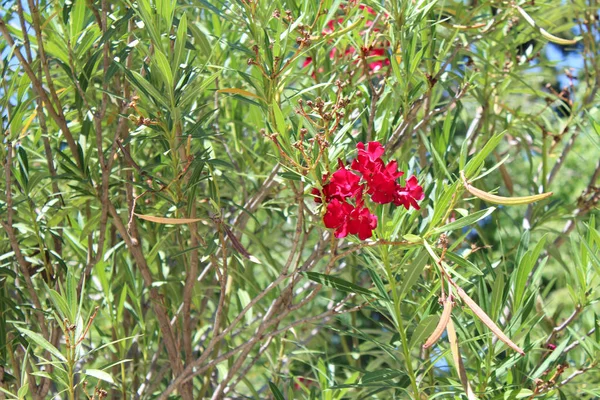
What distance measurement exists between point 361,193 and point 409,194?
0.06 m

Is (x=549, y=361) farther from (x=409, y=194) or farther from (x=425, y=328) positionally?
(x=409, y=194)

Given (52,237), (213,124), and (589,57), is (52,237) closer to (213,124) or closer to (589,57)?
(213,124)

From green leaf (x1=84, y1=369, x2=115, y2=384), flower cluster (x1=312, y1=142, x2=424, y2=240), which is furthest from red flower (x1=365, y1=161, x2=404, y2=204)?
green leaf (x1=84, y1=369, x2=115, y2=384)

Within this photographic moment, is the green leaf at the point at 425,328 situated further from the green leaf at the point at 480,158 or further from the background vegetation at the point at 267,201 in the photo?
the green leaf at the point at 480,158

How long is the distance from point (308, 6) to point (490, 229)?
5625 mm

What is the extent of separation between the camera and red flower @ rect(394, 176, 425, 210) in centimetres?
106

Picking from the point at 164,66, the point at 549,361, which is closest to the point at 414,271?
the point at 549,361

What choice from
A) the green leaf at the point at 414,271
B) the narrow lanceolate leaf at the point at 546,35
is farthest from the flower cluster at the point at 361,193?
the narrow lanceolate leaf at the point at 546,35

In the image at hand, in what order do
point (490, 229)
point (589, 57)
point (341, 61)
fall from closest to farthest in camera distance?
point (341, 61) → point (589, 57) → point (490, 229)

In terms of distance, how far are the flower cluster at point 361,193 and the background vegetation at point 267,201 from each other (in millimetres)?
44

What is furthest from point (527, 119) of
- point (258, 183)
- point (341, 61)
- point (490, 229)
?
point (490, 229)

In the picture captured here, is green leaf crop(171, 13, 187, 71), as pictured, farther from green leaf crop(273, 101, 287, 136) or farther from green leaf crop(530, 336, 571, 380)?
green leaf crop(530, 336, 571, 380)

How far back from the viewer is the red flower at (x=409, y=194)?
3.47ft

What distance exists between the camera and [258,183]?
1709 millimetres
